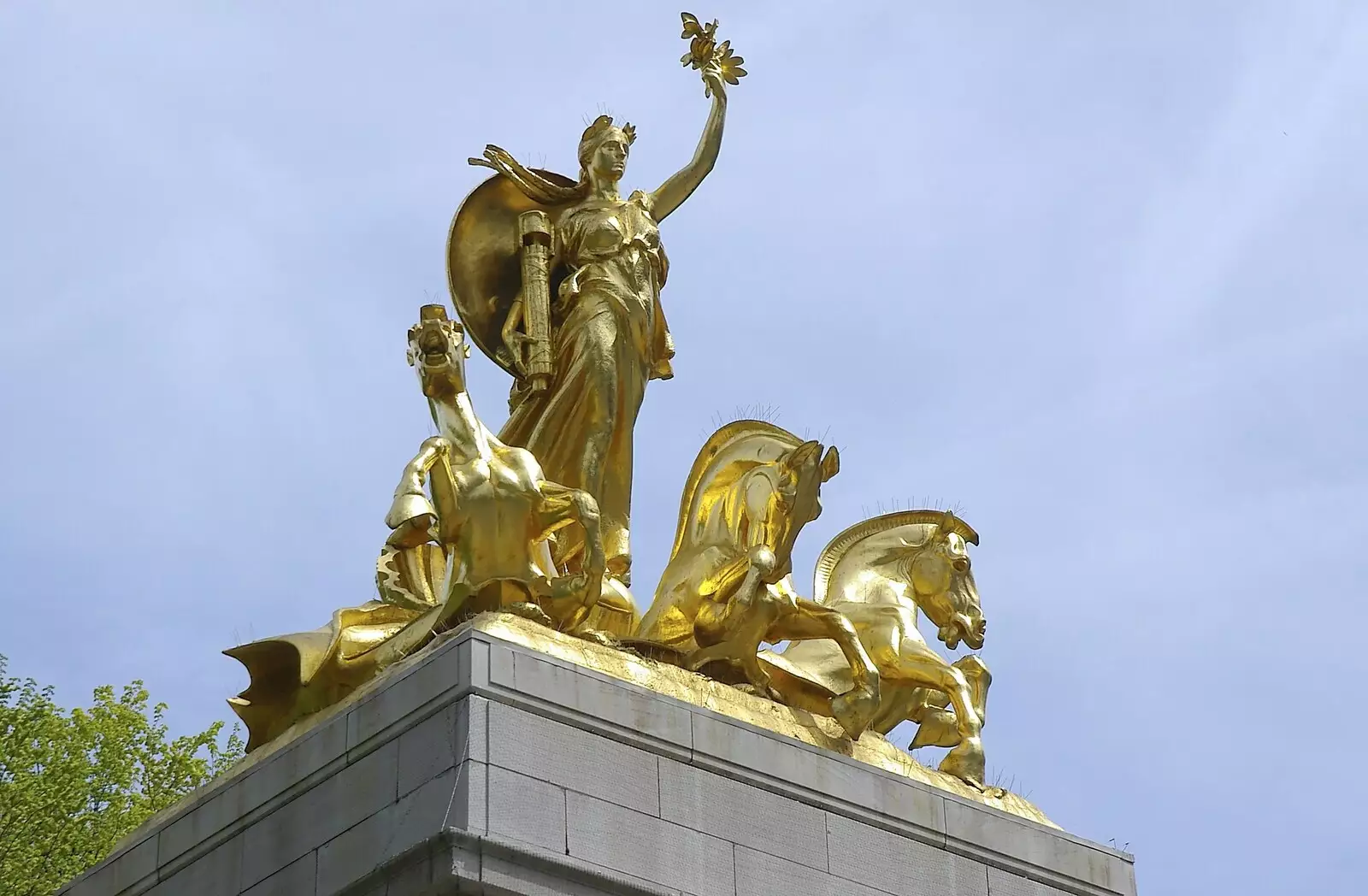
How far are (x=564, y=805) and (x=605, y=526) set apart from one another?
3.37 m

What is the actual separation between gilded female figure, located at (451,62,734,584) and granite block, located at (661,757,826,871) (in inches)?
100

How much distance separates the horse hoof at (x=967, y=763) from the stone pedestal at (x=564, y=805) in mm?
382

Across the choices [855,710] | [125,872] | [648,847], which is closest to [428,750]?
[648,847]

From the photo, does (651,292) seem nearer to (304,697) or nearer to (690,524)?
(690,524)

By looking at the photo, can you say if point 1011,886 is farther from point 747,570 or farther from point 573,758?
point 573,758

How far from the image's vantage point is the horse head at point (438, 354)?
13.9 meters

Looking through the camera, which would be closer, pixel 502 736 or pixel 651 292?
pixel 502 736

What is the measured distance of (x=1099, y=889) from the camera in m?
14.0

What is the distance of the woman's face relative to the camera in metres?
15.8

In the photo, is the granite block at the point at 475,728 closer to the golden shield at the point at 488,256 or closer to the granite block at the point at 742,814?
the granite block at the point at 742,814

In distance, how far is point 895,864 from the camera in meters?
13.1

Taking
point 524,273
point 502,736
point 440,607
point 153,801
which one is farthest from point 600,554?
point 153,801

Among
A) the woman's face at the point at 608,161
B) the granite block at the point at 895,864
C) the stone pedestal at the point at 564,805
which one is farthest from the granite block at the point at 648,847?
the woman's face at the point at 608,161

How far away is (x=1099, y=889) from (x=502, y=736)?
12.9ft
